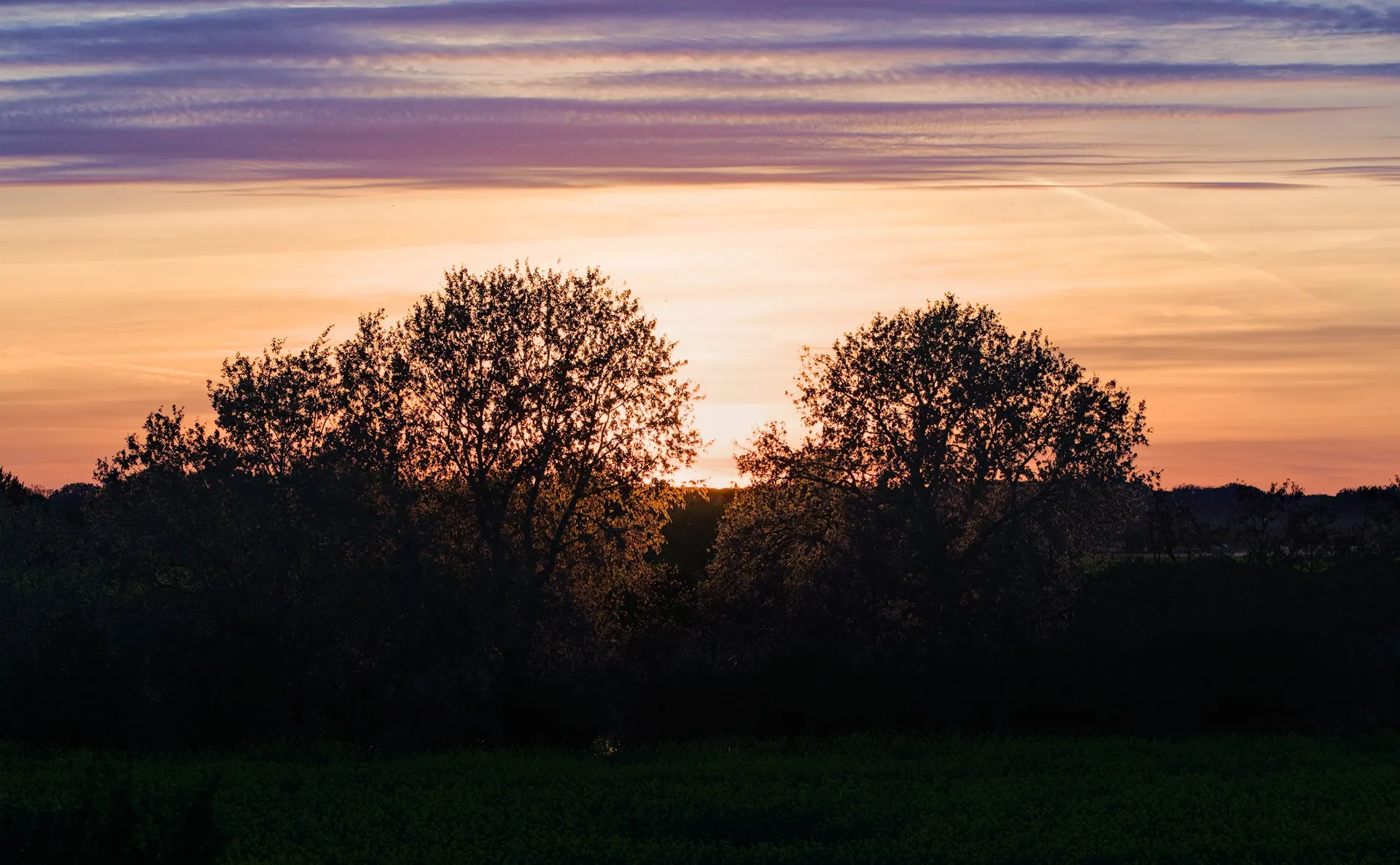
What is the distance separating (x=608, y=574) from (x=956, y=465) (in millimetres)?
12105

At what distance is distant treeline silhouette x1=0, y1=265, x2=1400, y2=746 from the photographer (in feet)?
148

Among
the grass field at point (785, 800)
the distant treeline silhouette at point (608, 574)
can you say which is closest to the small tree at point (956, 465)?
the distant treeline silhouette at point (608, 574)

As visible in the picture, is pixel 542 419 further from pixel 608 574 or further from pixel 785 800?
pixel 785 800

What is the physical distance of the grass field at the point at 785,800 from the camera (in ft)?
93.2

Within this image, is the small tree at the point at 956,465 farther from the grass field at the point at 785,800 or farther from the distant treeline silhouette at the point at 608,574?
the grass field at the point at 785,800

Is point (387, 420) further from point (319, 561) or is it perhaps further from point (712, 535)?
point (712, 535)

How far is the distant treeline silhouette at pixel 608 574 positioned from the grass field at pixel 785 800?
3377 millimetres

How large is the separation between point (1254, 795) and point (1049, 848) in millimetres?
8084

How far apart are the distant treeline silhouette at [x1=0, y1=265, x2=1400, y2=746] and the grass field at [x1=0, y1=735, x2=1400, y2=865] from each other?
133 inches

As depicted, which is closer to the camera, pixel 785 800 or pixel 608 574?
pixel 785 800

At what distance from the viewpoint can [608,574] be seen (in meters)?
49.8

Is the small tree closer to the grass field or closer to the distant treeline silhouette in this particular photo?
the distant treeline silhouette

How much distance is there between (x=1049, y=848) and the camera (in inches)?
1117

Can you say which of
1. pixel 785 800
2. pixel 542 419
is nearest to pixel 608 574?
pixel 542 419
